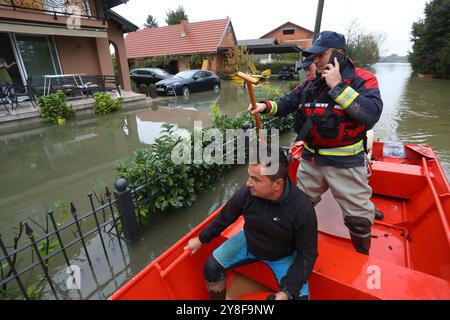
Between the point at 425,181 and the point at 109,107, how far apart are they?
10.5 m

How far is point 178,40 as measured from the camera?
24.2 meters

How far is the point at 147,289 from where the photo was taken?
1616 mm

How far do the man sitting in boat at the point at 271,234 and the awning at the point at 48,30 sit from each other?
37.6 ft

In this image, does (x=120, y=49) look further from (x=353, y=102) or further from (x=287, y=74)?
(x=287, y=74)

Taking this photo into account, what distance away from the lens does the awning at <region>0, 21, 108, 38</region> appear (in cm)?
905

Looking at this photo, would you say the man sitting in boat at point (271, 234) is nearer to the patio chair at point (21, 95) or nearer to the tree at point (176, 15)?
the patio chair at point (21, 95)

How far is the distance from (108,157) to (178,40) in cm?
2144

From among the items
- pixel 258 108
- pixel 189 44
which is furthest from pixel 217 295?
pixel 189 44

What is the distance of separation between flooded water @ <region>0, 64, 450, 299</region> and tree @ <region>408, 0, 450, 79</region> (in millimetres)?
14715

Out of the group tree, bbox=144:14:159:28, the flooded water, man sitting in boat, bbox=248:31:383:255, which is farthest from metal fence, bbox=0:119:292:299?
tree, bbox=144:14:159:28

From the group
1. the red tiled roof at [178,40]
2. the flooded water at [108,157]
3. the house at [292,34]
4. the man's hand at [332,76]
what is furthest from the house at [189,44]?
the man's hand at [332,76]

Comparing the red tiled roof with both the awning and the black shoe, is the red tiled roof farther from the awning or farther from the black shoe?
the black shoe

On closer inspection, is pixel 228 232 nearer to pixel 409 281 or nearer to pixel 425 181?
pixel 409 281

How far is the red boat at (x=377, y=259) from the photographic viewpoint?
5.07 ft
